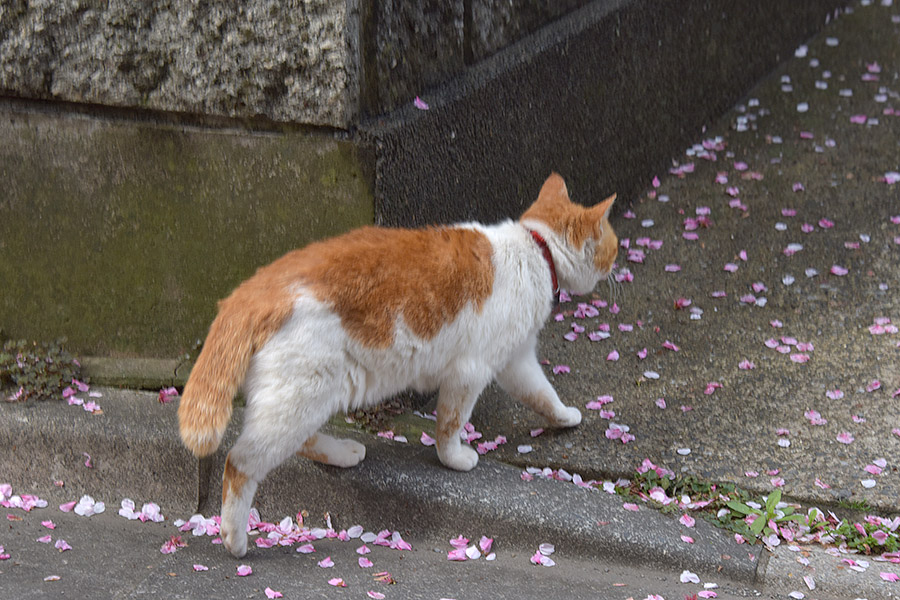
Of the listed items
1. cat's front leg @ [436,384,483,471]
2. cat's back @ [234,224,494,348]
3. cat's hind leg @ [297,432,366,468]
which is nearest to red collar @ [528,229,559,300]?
cat's back @ [234,224,494,348]

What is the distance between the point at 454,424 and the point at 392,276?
568 millimetres

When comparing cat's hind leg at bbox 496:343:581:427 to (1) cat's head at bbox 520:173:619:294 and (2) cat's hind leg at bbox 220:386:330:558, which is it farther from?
(2) cat's hind leg at bbox 220:386:330:558

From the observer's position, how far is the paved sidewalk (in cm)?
257

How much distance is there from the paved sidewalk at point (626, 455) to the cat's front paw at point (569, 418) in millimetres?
44

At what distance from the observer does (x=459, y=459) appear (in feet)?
9.54

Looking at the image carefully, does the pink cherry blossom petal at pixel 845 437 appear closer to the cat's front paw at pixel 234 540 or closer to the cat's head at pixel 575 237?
the cat's head at pixel 575 237

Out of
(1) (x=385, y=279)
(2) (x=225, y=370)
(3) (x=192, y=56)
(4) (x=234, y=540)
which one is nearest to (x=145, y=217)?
(3) (x=192, y=56)

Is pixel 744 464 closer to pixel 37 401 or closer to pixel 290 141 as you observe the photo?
pixel 290 141

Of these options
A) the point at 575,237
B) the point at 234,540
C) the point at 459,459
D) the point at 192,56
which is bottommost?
the point at 234,540

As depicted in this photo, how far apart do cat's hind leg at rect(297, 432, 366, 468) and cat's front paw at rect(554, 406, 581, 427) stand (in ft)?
2.35

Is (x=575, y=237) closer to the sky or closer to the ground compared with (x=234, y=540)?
closer to the sky

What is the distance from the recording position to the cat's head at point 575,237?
2910 mm

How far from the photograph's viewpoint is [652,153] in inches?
191

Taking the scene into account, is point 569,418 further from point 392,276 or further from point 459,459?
point 392,276
